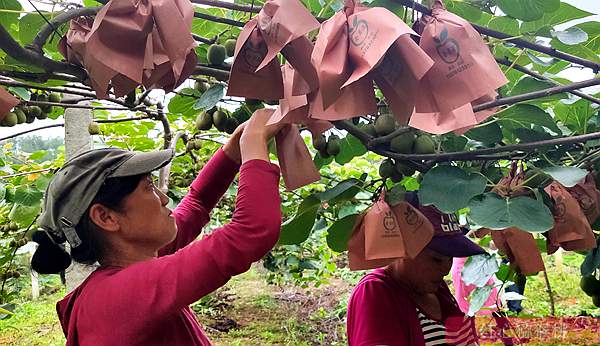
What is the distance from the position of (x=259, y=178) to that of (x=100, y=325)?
0.43 meters

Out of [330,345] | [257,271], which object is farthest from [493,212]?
[257,271]

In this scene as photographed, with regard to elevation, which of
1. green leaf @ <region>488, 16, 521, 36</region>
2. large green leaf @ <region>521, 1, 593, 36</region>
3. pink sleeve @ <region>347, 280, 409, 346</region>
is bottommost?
pink sleeve @ <region>347, 280, 409, 346</region>

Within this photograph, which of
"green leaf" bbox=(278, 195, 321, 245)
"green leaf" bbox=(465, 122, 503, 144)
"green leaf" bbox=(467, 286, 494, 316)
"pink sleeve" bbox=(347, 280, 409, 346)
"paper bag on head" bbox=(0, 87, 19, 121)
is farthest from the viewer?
"green leaf" bbox=(467, 286, 494, 316)

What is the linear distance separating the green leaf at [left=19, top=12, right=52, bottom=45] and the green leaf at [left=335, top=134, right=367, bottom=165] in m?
0.87

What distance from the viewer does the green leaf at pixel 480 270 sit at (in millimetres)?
1942

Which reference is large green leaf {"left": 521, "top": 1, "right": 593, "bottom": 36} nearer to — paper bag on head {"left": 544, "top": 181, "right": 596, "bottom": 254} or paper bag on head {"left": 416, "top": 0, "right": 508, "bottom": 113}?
paper bag on head {"left": 544, "top": 181, "right": 596, "bottom": 254}

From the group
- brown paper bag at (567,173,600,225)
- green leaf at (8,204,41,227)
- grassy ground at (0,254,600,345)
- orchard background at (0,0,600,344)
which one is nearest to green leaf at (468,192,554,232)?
orchard background at (0,0,600,344)

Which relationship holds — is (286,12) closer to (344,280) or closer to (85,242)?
(85,242)

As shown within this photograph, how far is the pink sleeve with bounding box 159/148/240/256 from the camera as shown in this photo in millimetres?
1550

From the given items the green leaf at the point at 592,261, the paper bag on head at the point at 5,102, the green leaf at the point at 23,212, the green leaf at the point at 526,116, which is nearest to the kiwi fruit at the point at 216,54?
the paper bag on head at the point at 5,102

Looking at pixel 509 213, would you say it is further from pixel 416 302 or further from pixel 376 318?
pixel 416 302

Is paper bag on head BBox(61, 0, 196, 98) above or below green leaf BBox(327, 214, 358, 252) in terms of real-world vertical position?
above

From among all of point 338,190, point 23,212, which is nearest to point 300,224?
point 338,190

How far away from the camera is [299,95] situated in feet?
2.77
